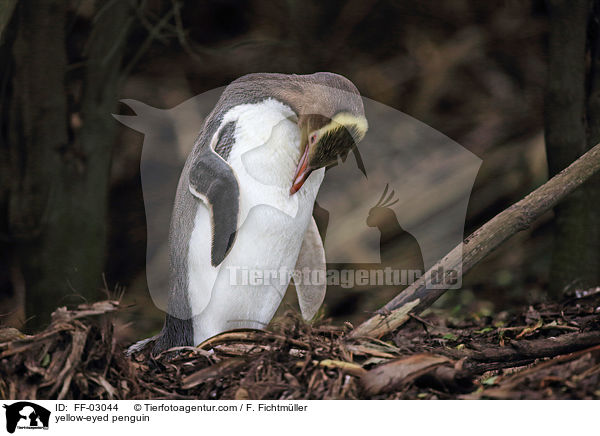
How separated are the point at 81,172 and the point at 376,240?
748 mm

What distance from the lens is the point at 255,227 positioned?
1.45 meters

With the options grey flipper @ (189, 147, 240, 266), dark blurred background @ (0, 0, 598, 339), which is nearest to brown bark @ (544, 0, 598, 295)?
dark blurred background @ (0, 0, 598, 339)

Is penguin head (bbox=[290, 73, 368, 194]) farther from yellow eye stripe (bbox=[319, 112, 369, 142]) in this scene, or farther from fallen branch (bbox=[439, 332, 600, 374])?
fallen branch (bbox=[439, 332, 600, 374])

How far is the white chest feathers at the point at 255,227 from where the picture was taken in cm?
143

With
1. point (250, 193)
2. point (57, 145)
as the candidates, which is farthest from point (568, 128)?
point (57, 145)

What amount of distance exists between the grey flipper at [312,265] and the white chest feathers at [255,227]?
0.06 meters

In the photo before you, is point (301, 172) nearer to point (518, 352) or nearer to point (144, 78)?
point (144, 78)

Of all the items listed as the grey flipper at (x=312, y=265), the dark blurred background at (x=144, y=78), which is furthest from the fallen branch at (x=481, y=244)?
the grey flipper at (x=312, y=265)

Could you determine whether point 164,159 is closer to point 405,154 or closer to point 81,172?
point 81,172
